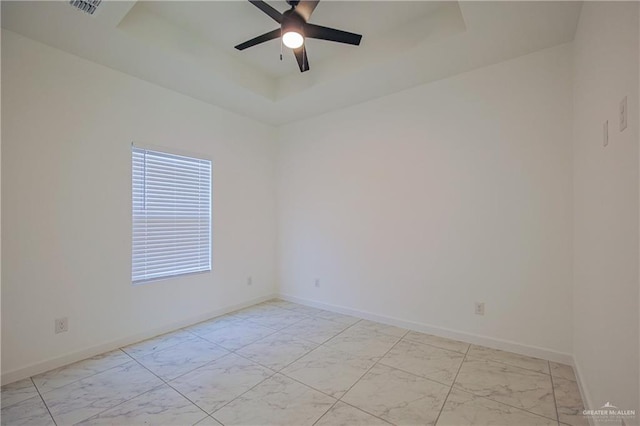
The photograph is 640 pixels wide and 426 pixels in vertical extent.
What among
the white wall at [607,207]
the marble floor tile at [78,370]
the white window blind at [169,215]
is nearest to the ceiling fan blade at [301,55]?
the white window blind at [169,215]

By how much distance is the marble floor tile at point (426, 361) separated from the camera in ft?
7.45

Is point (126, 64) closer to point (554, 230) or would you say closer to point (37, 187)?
point (37, 187)

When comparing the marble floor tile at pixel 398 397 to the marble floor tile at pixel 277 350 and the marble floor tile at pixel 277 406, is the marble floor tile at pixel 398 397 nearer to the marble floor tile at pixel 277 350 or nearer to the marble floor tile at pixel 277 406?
the marble floor tile at pixel 277 406

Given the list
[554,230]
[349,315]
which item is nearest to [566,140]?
[554,230]

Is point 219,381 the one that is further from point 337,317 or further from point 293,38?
point 293,38

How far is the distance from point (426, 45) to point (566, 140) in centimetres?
144

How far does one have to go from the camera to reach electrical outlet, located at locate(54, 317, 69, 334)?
95.7 inches

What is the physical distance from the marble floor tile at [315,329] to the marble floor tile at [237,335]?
0.26 metres

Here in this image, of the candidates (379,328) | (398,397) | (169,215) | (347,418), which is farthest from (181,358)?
(379,328)

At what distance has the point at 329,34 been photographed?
2258 millimetres

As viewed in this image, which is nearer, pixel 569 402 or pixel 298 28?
pixel 569 402

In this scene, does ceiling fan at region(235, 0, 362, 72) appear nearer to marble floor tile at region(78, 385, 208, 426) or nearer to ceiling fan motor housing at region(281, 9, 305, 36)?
ceiling fan motor housing at region(281, 9, 305, 36)

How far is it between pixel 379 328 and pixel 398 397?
4.22ft

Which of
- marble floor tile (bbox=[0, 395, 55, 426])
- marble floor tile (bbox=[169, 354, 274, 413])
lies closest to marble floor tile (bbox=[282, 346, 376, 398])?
marble floor tile (bbox=[169, 354, 274, 413])
